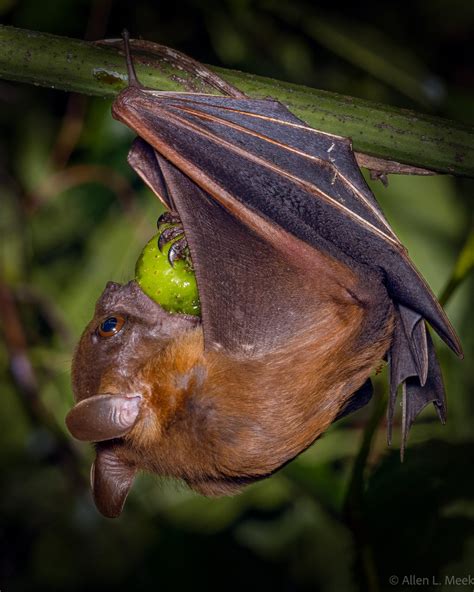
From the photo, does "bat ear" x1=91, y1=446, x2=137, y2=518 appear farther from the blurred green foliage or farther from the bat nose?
the blurred green foliage

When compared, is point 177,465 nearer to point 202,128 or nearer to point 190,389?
point 190,389

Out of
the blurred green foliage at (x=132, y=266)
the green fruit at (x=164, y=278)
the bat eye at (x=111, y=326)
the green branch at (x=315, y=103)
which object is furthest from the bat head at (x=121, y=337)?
the blurred green foliage at (x=132, y=266)

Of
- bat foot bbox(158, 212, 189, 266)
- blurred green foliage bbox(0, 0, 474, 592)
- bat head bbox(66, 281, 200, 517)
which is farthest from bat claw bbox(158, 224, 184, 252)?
blurred green foliage bbox(0, 0, 474, 592)

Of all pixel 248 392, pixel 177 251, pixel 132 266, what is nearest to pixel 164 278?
pixel 177 251

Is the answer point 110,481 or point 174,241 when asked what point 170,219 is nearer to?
point 174,241

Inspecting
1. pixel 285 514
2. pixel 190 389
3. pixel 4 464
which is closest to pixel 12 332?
pixel 4 464
